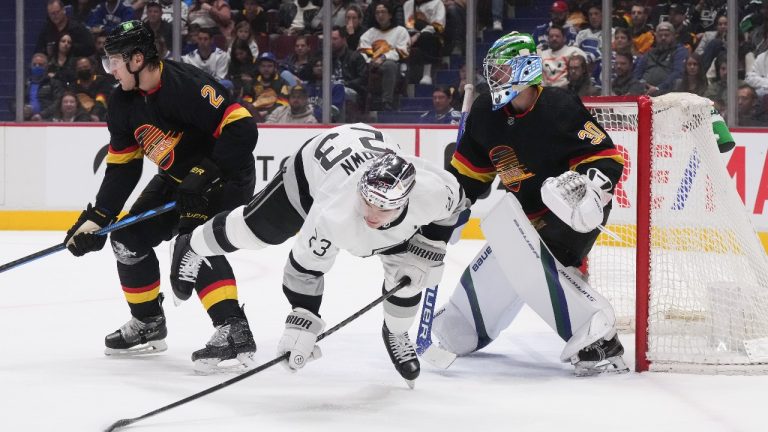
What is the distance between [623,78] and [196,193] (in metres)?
4.35

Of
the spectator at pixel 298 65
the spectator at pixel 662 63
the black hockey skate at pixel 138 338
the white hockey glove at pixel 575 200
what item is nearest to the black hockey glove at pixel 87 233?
the black hockey skate at pixel 138 338

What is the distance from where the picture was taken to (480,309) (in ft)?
11.7

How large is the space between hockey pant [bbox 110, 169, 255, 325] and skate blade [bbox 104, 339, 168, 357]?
0.35ft

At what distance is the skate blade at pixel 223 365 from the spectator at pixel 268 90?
415cm

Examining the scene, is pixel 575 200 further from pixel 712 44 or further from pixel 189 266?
pixel 712 44

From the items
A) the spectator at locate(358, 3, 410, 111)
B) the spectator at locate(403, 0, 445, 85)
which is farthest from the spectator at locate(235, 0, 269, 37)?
the spectator at locate(403, 0, 445, 85)

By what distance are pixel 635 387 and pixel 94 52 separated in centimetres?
546

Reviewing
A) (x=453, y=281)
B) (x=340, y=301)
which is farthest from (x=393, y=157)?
(x=453, y=281)

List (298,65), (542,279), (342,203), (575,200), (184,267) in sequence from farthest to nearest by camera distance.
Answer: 1. (298,65)
2. (542,279)
3. (184,267)
4. (575,200)
5. (342,203)

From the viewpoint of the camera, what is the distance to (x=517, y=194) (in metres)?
3.55

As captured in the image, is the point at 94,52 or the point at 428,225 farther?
the point at 94,52

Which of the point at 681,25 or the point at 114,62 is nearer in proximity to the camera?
the point at 114,62

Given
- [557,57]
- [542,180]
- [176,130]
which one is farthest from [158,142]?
[557,57]

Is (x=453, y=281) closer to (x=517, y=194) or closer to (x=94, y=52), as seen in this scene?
(x=517, y=194)
